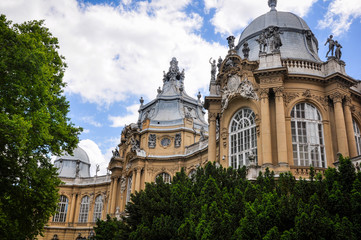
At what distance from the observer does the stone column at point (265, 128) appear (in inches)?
742

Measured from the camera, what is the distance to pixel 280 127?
1925 cm

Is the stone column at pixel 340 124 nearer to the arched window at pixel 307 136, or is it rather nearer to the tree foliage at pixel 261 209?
the arched window at pixel 307 136

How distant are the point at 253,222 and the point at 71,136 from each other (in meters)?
9.57

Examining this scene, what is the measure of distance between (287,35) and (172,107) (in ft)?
66.9

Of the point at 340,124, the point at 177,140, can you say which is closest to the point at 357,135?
the point at 340,124

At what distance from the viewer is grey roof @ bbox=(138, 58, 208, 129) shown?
40.0 metres

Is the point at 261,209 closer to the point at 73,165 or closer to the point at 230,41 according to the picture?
the point at 230,41

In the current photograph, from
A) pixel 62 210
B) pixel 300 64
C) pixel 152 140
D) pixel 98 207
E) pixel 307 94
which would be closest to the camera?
pixel 307 94

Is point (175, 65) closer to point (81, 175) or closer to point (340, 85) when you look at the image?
point (81, 175)

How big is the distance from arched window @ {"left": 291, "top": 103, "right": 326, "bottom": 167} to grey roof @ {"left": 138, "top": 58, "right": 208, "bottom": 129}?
774 inches

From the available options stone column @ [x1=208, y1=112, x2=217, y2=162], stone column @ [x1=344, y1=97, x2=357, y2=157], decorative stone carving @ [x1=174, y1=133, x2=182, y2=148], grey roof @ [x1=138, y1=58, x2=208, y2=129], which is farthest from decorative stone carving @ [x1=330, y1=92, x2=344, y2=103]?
grey roof @ [x1=138, y1=58, x2=208, y2=129]

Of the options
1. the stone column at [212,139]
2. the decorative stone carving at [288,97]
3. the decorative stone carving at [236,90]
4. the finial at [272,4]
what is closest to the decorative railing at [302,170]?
the decorative stone carving at [288,97]

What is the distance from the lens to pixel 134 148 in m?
37.2

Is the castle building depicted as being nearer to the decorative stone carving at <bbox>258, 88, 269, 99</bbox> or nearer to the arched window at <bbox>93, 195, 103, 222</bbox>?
the decorative stone carving at <bbox>258, 88, 269, 99</bbox>
